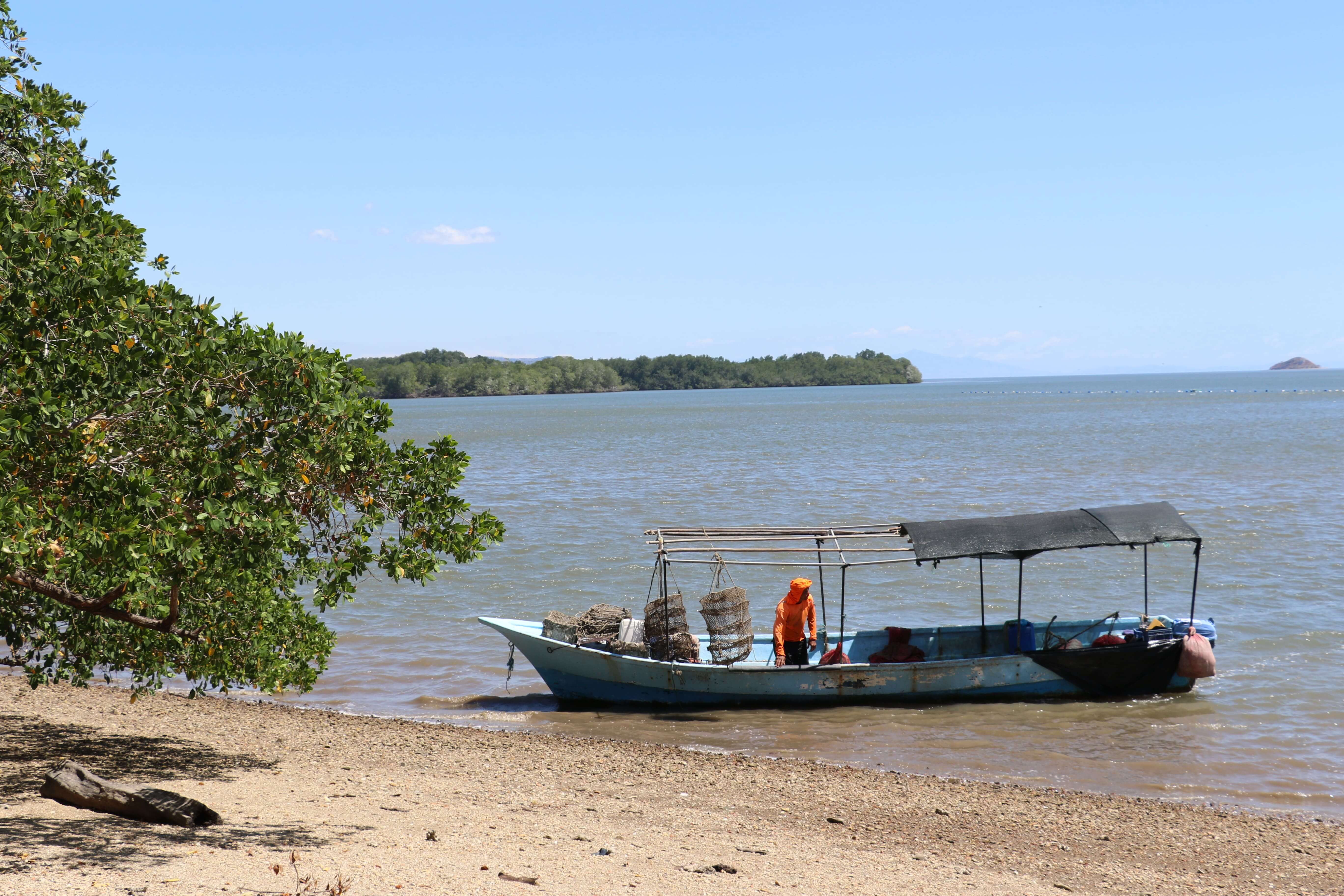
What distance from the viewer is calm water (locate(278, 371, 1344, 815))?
12.0 m

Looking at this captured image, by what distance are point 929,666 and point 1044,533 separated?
2.22m

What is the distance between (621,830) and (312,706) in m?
7.01

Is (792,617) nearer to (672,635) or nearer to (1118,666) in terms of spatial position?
(672,635)

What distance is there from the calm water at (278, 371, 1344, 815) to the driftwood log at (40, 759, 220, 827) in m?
5.97

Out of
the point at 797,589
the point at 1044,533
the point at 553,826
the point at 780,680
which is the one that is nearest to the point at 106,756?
the point at 553,826

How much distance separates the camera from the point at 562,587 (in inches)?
846

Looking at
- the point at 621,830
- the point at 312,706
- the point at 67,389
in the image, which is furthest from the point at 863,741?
the point at 67,389

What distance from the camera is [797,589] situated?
1352 cm

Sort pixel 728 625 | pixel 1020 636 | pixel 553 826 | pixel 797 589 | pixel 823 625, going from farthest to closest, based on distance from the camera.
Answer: pixel 823 625 < pixel 1020 636 < pixel 728 625 < pixel 797 589 < pixel 553 826

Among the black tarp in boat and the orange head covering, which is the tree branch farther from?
the black tarp in boat

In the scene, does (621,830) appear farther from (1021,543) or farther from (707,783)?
(1021,543)

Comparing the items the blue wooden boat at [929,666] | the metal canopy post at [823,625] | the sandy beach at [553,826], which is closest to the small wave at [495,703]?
the blue wooden boat at [929,666]

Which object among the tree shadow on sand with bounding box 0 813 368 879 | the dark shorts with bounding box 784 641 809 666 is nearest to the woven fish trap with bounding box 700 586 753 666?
the dark shorts with bounding box 784 641 809 666

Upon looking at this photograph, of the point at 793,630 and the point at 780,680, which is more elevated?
the point at 793,630
